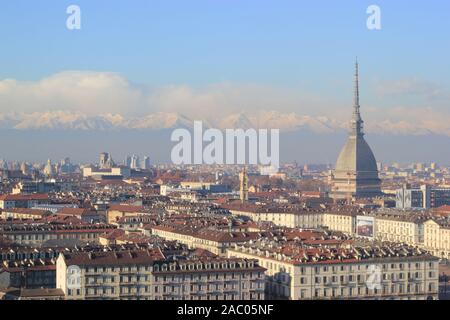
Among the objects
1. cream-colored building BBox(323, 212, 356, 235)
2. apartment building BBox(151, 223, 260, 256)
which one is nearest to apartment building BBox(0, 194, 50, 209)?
cream-colored building BBox(323, 212, 356, 235)

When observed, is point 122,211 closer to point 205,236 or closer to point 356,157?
point 205,236

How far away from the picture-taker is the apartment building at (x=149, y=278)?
24.3 meters

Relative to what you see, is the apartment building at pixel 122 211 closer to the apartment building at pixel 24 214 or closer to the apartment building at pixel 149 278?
the apartment building at pixel 24 214

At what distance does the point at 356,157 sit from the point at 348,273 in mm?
64139

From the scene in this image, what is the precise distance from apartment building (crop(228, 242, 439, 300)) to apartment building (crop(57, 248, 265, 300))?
1.30 m

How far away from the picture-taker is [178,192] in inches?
3164

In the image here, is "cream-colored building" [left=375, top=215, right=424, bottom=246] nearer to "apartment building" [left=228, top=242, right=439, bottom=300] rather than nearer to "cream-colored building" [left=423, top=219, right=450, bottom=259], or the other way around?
"cream-colored building" [left=423, top=219, right=450, bottom=259]

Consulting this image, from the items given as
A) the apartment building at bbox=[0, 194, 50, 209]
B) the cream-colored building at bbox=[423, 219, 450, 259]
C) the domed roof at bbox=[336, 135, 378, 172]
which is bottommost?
the cream-colored building at bbox=[423, 219, 450, 259]

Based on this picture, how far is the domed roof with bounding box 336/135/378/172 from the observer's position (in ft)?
292

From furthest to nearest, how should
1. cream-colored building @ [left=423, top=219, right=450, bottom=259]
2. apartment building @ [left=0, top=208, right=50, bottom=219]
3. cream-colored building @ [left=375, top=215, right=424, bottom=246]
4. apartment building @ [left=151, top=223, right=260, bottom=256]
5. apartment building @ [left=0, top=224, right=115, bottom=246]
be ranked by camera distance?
1. apartment building @ [left=0, top=208, right=50, bottom=219]
2. cream-colored building @ [left=375, top=215, right=424, bottom=246]
3. cream-colored building @ [left=423, top=219, right=450, bottom=259]
4. apartment building @ [left=0, top=224, right=115, bottom=246]
5. apartment building @ [left=151, top=223, right=260, bottom=256]
